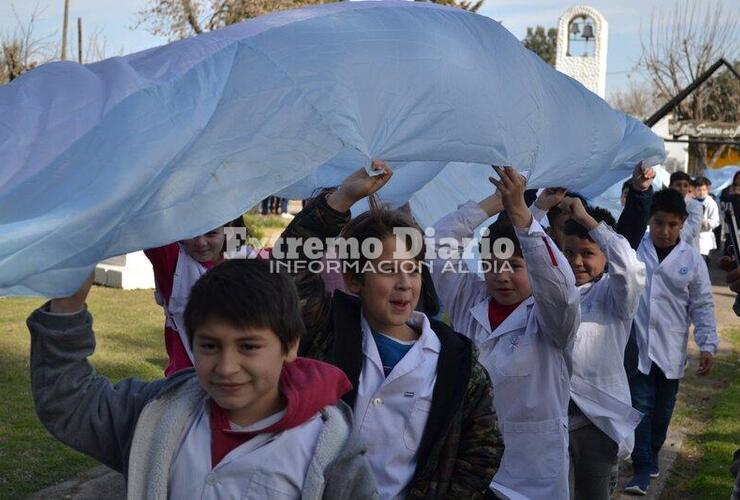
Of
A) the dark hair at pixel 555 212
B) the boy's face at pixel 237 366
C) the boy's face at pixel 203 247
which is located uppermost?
the dark hair at pixel 555 212

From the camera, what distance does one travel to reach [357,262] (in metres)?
3.72

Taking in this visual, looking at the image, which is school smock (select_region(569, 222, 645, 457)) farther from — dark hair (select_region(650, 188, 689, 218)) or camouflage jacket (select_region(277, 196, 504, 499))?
dark hair (select_region(650, 188, 689, 218))

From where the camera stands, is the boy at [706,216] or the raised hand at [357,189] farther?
the boy at [706,216]

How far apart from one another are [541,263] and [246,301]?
1.86 meters

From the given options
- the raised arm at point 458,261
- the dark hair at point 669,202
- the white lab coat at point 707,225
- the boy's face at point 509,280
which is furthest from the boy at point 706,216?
the boy's face at point 509,280

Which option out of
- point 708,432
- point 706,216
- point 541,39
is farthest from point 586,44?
point 541,39

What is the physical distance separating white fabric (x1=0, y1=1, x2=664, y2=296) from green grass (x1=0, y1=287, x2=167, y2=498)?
11.2ft

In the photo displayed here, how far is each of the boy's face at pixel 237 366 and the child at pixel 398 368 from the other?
2.88 feet

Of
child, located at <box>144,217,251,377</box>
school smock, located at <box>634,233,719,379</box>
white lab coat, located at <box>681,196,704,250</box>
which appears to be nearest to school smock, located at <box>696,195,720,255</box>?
white lab coat, located at <box>681,196,704,250</box>

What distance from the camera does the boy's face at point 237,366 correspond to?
2592mm

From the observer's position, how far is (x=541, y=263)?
4.23 m

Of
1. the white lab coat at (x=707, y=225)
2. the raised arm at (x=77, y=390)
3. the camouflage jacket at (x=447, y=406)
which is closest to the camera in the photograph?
the raised arm at (x=77, y=390)

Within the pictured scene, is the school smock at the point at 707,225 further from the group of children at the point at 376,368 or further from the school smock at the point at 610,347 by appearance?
the school smock at the point at 610,347

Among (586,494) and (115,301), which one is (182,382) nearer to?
(586,494)
